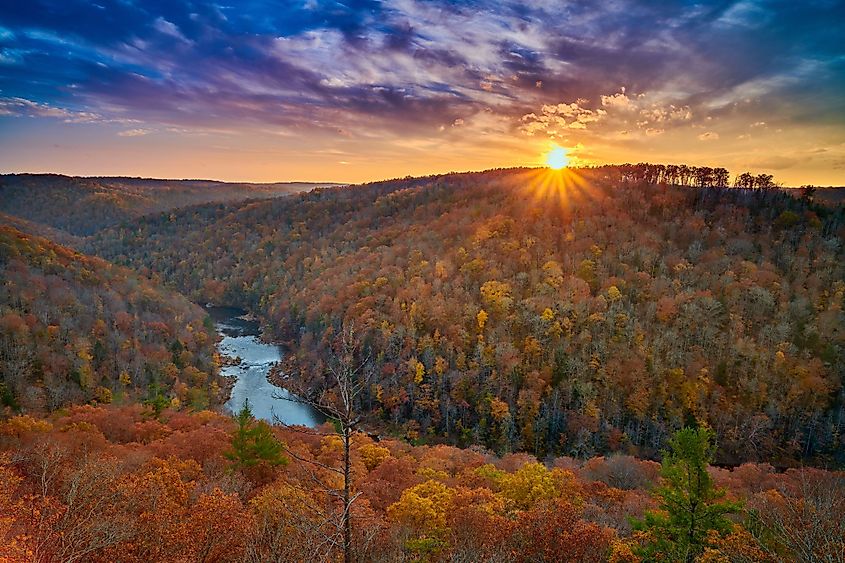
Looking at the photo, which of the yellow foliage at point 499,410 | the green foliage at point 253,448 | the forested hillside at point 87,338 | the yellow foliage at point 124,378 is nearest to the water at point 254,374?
the forested hillside at point 87,338

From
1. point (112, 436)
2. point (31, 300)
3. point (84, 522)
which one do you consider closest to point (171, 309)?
point (31, 300)

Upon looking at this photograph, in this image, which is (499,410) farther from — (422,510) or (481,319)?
(422,510)

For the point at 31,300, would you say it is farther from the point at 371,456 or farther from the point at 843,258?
the point at 843,258

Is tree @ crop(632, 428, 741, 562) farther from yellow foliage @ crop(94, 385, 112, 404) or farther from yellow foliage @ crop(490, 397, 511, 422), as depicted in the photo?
yellow foliage @ crop(94, 385, 112, 404)

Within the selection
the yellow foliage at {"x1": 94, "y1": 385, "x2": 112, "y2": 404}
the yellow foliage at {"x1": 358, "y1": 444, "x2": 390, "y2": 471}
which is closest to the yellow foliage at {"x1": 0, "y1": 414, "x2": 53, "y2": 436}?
the yellow foliage at {"x1": 358, "y1": 444, "x2": 390, "y2": 471}

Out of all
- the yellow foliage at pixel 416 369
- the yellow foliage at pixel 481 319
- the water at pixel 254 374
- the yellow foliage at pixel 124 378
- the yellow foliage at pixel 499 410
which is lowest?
the water at pixel 254 374

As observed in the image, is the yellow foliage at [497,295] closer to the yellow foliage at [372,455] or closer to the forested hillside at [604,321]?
the forested hillside at [604,321]
